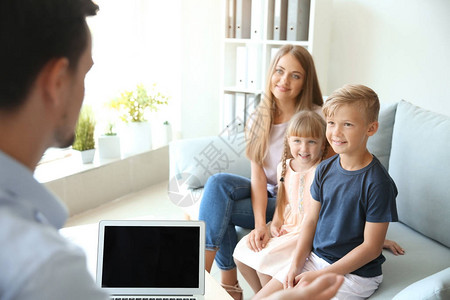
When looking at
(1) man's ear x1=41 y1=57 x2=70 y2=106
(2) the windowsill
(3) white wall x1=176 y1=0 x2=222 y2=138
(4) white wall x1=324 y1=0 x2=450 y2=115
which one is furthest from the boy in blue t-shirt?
(3) white wall x1=176 y1=0 x2=222 y2=138

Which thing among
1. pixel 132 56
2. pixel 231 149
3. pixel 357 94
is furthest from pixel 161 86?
pixel 357 94

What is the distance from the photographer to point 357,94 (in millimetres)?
1581

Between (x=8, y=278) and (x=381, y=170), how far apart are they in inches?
51.3

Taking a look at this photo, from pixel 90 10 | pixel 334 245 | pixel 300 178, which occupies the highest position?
pixel 90 10

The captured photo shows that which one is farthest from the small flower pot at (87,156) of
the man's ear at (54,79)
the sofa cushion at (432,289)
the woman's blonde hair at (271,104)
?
the man's ear at (54,79)

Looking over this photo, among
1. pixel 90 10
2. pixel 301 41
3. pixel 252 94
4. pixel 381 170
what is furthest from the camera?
pixel 252 94

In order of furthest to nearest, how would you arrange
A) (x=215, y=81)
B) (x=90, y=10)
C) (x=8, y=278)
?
(x=215, y=81), (x=90, y=10), (x=8, y=278)

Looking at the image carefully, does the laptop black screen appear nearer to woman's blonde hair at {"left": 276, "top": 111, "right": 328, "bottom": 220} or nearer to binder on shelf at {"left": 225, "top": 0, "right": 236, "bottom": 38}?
woman's blonde hair at {"left": 276, "top": 111, "right": 328, "bottom": 220}

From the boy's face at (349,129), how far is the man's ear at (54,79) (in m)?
1.13

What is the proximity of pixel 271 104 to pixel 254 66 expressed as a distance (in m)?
1.10

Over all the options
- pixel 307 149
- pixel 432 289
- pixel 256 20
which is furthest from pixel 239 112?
pixel 432 289

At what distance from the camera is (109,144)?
3.38 meters

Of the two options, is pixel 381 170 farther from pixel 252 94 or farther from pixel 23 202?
pixel 252 94

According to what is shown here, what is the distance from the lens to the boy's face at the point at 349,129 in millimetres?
1575
